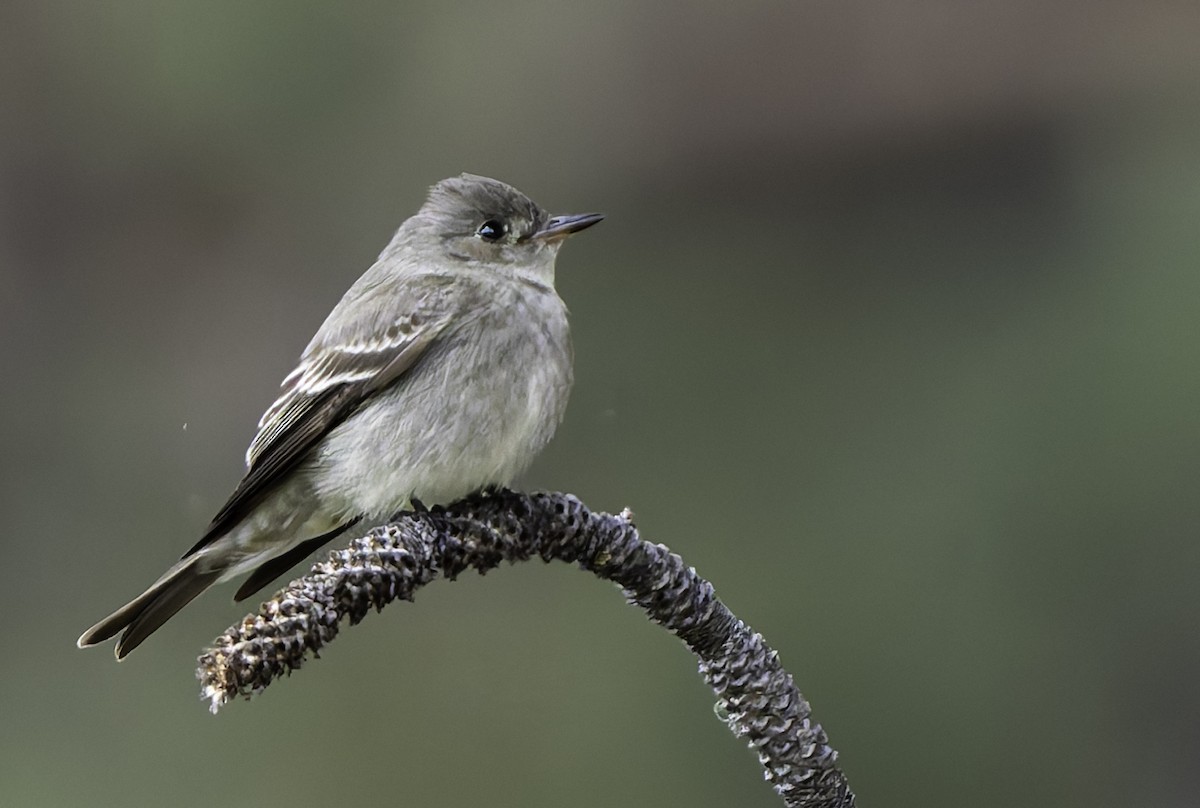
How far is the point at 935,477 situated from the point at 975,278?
1.29 ft

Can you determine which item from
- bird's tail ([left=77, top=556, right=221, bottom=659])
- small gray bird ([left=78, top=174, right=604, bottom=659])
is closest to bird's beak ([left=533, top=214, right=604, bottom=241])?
small gray bird ([left=78, top=174, right=604, bottom=659])

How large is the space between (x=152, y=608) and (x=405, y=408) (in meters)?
0.41

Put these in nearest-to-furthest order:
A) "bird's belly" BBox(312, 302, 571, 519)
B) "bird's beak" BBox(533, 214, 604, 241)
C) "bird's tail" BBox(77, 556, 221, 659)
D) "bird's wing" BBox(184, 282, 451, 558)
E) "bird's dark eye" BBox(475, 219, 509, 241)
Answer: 1. "bird's tail" BBox(77, 556, 221, 659)
2. "bird's belly" BBox(312, 302, 571, 519)
3. "bird's wing" BBox(184, 282, 451, 558)
4. "bird's beak" BBox(533, 214, 604, 241)
5. "bird's dark eye" BBox(475, 219, 509, 241)

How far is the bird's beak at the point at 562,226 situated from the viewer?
1.97 metres

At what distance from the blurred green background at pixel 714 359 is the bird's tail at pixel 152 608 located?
737mm

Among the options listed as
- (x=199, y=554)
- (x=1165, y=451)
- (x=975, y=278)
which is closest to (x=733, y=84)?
(x=975, y=278)

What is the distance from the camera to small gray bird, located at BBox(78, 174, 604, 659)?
176 cm

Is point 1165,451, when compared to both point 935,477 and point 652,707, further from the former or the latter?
point 652,707

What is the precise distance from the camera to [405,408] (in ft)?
6.00

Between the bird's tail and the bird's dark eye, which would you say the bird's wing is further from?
the bird's dark eye

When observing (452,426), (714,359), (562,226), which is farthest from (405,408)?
(714,359)

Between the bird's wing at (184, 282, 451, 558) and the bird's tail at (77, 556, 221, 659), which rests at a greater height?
the bird's wing at (184, 282, 451, 558)

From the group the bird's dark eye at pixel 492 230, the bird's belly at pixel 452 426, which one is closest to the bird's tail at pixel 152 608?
the bird's belly at pixel 452 426

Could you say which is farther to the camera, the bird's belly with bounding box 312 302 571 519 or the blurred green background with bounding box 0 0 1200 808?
the blurred green background with bounding box 0 0 1200 808
